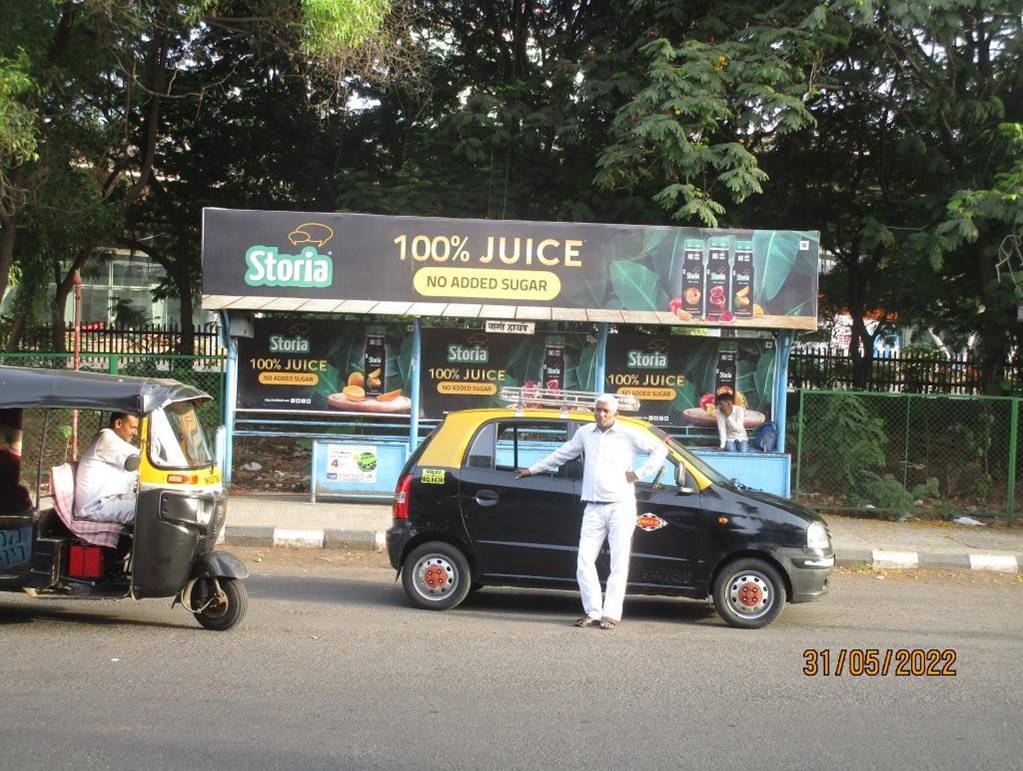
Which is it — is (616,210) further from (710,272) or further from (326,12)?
(326,12)

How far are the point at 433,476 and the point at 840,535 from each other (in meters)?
6.89

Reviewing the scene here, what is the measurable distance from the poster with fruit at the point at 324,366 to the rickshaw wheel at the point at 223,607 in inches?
298

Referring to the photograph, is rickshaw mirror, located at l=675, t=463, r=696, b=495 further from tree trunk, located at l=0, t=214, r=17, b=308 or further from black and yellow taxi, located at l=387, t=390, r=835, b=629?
tree trunk, located at l=0, t=214, r=17, b=308

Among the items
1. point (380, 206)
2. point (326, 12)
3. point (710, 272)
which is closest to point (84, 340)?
point (380, 206)

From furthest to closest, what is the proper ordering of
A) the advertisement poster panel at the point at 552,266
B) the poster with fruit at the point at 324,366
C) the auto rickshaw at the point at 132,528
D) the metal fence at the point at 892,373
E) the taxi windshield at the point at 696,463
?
the metal fence at the point at 892,373 < the poster with fruit at the point at 324,366 < the advertisement poster panel at the point at 552,266 < the taxi windshield at the point at 696,463 < the auto rickshaw at the point at 132,528

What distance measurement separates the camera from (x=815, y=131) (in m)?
19.0

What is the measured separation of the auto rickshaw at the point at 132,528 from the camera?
7.36m

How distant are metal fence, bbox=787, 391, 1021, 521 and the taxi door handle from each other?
7.61m

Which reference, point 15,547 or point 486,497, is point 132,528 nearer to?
point 15,547

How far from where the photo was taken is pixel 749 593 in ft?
27.8

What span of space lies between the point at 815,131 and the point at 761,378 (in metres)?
5.90

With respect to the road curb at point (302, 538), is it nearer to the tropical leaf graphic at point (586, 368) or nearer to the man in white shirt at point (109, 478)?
the tropical leaf graphic at point (586, 368)

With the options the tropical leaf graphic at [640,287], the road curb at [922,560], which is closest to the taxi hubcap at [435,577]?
the road curb at [922,560]

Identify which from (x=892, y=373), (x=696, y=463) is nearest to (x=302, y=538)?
(x=696, y=463)
